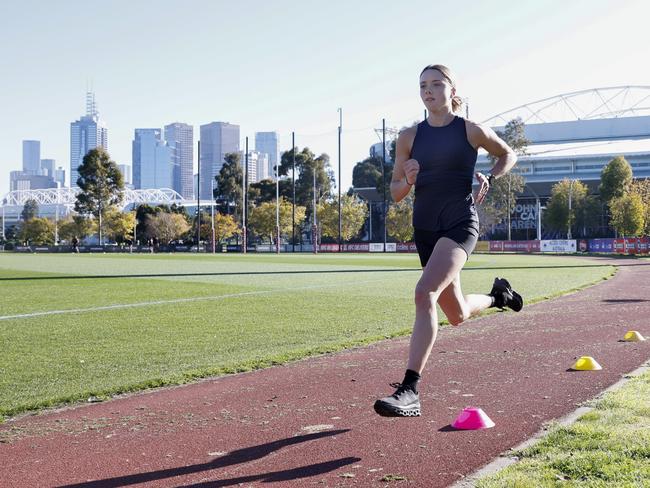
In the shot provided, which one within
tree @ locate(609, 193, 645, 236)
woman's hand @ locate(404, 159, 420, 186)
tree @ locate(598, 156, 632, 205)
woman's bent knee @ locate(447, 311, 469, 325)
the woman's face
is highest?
tree @ locate(598, 156, 632, 205)

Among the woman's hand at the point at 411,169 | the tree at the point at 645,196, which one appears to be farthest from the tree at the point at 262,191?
the woman's hand at the point at 411,169

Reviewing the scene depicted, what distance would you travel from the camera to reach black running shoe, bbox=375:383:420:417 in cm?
443

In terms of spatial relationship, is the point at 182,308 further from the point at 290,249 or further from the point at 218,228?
the point at 218,228

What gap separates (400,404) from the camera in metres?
4.49

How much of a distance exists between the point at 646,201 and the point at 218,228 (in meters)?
60.8

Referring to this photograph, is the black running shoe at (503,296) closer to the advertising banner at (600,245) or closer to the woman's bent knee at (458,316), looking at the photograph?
the woman's bent knee at (458,316)

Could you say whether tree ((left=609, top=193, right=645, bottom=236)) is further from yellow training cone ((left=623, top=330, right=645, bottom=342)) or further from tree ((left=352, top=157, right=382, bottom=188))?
tree ((left=352, top=157, right=382, bottom=188))

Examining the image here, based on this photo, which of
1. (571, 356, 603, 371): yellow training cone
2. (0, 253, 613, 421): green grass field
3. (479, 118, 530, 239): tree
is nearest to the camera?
(571, 356, 603, 371): yellow training cone

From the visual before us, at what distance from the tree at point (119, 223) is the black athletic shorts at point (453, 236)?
3822 inches

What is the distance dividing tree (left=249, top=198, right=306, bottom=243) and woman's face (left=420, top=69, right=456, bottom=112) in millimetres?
88356

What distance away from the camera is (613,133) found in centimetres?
11994

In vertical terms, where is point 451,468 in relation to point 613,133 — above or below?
below

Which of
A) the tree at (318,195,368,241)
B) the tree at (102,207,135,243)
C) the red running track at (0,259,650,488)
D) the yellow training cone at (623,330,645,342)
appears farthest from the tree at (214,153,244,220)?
the red running track at (0,259,650,488)

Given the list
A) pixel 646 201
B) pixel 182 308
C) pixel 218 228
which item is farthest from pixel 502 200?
pixel 182 308
